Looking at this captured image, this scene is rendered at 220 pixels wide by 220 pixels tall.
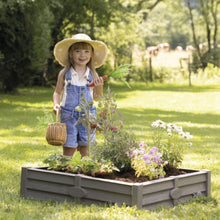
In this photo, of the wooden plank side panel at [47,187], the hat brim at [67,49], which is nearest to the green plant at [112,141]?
the wooden plank side panel at [47,187]

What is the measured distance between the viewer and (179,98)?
18.4 meters

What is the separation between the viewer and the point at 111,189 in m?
4.02

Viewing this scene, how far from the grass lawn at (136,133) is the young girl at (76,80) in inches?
13.3

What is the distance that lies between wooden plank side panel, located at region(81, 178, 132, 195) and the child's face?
172 centimetres

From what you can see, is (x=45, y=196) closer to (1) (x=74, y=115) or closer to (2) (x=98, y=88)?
(1) (x=74, y=115)

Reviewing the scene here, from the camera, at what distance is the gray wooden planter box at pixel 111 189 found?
396 centimetres

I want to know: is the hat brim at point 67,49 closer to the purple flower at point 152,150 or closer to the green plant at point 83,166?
the green plant at point 83,166

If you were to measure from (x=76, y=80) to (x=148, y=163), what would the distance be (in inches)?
63.9

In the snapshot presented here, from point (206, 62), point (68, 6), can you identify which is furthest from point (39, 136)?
point (206, 62)

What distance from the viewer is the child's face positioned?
5414 millimetres

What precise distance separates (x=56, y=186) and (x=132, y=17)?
19881mm

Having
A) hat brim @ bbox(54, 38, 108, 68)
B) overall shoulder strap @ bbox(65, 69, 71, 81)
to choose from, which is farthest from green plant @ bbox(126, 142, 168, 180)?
hat brim @ bbox(54, 38, 108, 68)

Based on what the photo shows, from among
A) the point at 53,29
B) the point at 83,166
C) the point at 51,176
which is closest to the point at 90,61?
the point at 83,166

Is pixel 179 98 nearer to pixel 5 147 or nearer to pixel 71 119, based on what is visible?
pixel 5 147
